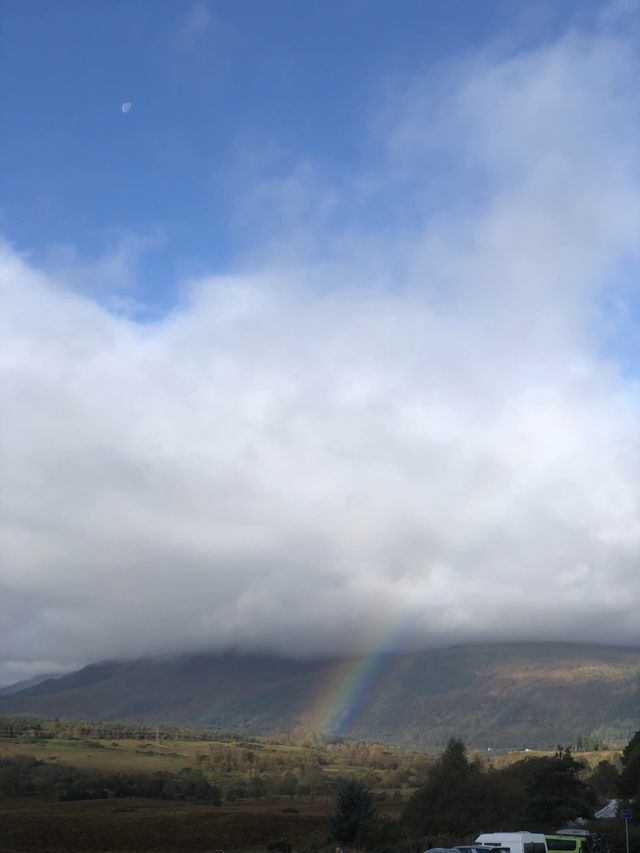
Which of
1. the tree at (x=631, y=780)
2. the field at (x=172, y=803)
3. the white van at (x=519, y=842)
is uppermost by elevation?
the white van at (x=519, y=842)

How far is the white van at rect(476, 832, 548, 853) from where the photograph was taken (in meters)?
45.2

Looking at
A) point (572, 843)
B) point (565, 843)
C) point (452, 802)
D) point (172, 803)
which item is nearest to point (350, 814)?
point (452, 802)

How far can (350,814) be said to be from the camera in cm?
6538

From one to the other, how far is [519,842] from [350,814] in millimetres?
22770

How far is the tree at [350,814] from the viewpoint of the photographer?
64.4m

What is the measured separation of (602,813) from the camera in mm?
79625

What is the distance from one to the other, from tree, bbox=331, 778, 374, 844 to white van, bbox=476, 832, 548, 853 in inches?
763

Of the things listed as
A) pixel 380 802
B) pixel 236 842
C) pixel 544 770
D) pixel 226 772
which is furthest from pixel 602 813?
pixel 226 772

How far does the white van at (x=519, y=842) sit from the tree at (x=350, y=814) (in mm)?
19388

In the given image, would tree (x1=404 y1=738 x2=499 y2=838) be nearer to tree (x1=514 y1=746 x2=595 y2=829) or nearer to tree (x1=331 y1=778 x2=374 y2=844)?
tree (x1=514 y1=746 x2=595 y2=829)

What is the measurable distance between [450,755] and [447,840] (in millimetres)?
15637

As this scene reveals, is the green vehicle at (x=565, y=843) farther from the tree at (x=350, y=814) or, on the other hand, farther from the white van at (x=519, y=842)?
the tree at (x=350, y=814)

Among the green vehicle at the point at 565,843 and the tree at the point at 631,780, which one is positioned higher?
the green vehicle at the point at 565,843

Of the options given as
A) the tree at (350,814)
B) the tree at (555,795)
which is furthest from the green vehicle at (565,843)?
the tree at (555,795)
